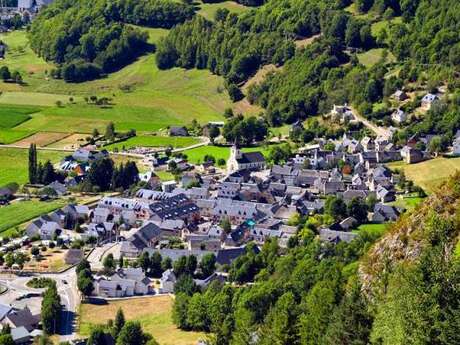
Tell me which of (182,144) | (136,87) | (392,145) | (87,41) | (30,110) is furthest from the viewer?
(87,41)

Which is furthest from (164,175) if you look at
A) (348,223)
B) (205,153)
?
(348,223)

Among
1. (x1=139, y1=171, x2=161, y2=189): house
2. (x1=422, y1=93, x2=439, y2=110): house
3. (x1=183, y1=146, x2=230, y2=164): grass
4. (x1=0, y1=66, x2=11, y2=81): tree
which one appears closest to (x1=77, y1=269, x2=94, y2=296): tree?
(x1=139, y1=171, x2=161, y2=189): house

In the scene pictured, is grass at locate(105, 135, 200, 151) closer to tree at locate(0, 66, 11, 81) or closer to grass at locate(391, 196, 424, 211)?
→ grass at locate(391, 196, 424, 211)

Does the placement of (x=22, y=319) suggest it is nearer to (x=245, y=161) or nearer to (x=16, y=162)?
(x=245, y=161)

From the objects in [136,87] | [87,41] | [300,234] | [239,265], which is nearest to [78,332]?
[239,265]

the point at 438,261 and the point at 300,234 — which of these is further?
the point at 300,234

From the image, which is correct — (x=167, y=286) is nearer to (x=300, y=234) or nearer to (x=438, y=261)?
(x=300, y=234)

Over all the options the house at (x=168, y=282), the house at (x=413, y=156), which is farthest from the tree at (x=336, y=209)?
the house at (x=413, y=156)
